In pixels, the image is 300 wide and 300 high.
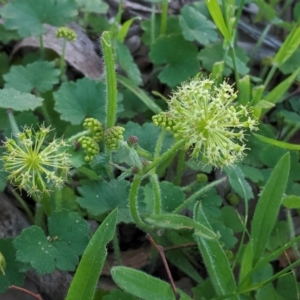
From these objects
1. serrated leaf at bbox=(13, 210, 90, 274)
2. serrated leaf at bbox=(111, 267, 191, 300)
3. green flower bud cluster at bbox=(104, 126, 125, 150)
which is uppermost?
green flower bud cluster at bbox=(104, 126, 125, 150)

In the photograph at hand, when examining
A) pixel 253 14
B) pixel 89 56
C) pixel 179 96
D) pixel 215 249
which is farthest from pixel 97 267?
pixel 253 14

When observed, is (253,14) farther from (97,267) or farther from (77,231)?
(97,267)

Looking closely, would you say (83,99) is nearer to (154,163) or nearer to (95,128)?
(95,128)

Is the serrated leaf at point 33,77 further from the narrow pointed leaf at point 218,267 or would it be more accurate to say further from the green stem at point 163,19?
the narrow pointed leaf at point 218,267

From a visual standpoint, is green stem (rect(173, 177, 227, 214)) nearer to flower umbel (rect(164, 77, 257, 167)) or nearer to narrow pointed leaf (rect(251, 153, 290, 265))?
narrow pointed leaf (rect(251, 153, 290, 265))

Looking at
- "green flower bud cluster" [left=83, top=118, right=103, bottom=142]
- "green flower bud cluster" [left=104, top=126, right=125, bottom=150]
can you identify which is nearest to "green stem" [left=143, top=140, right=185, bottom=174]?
"green flower bud cluster" [left=104, top=126, right=125, bottom=150]

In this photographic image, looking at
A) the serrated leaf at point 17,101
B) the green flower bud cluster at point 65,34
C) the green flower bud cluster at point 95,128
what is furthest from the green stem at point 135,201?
the green flower bud cluster at point 65,34

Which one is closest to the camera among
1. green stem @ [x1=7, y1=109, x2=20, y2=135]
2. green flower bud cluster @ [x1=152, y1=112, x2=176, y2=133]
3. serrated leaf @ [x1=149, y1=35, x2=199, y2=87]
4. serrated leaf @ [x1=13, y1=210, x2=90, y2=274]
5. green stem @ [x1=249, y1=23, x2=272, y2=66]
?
green flower bud cluster @ [x1=152, y1=112, x2=176, y2=133]
